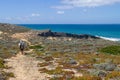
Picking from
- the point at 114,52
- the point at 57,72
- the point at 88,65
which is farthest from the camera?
the point at 114,52

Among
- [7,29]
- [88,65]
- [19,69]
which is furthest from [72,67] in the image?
[7,29]

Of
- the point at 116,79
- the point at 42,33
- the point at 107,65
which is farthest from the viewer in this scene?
the point at 42,33

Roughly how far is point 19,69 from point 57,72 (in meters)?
4.31

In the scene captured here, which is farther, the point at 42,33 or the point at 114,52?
the point at 42,33

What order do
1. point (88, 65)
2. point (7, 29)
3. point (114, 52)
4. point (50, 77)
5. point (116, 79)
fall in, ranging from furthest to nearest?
point (7, 29), point (114, 52), point (88, 65), point (50, 77), point (116, 79)

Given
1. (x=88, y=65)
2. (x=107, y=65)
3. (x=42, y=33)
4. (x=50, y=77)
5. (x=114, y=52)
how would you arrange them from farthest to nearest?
(x=42, y=33) → (x=114, y=52) → (x=88, y=65) → (x=107, y=65) → (x=50, y=77)

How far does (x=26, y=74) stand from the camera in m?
26.0

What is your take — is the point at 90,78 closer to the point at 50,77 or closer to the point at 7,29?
the point at 50,77

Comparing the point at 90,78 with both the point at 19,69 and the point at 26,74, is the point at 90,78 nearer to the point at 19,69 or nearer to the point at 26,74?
the point at 26,74

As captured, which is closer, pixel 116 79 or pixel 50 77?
pixel 116 79

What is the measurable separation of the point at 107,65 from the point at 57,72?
4.99 m

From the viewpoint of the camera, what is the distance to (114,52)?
144 ft

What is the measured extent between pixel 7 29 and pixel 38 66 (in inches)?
2281

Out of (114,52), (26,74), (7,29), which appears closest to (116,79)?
(26,74)
